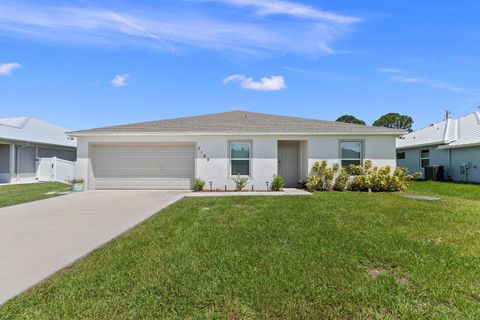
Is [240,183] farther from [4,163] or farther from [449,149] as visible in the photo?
[4,163]

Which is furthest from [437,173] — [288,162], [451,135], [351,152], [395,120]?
[395,120]

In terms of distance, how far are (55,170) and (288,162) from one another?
51.6ft

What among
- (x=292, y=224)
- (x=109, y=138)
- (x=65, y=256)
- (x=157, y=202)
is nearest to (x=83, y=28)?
(x=109, y=138)

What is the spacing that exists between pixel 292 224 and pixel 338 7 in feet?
26.6

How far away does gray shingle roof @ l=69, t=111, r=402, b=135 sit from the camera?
1244cm

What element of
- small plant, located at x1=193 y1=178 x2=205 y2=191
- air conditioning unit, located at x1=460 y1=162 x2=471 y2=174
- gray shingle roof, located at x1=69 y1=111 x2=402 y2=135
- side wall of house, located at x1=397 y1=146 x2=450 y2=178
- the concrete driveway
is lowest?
the concrete driveway

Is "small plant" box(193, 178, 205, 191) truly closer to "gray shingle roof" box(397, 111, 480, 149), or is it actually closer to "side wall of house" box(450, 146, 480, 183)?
"gray shingle roof" box(397, 111, 480, 149)

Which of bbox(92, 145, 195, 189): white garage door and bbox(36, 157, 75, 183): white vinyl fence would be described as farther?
bbox(36, 157, 75, 183): white vinyl fence

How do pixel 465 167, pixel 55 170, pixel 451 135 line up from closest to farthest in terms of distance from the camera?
pixel 465 167 < pixel 55 170 < pixel 451 135

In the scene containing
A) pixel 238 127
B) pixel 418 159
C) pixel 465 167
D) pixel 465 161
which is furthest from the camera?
pixel 418 159

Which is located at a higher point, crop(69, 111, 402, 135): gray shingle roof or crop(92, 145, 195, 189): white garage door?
crop(69, 111, 402, 135): gray shingle roof

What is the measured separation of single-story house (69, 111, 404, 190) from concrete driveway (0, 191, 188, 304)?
11.3 ft

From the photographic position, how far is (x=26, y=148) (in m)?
18.5

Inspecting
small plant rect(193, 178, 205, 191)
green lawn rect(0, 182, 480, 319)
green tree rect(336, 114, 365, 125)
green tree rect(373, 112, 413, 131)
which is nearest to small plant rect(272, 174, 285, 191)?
small plant rect(193, 178, 205, 191)
